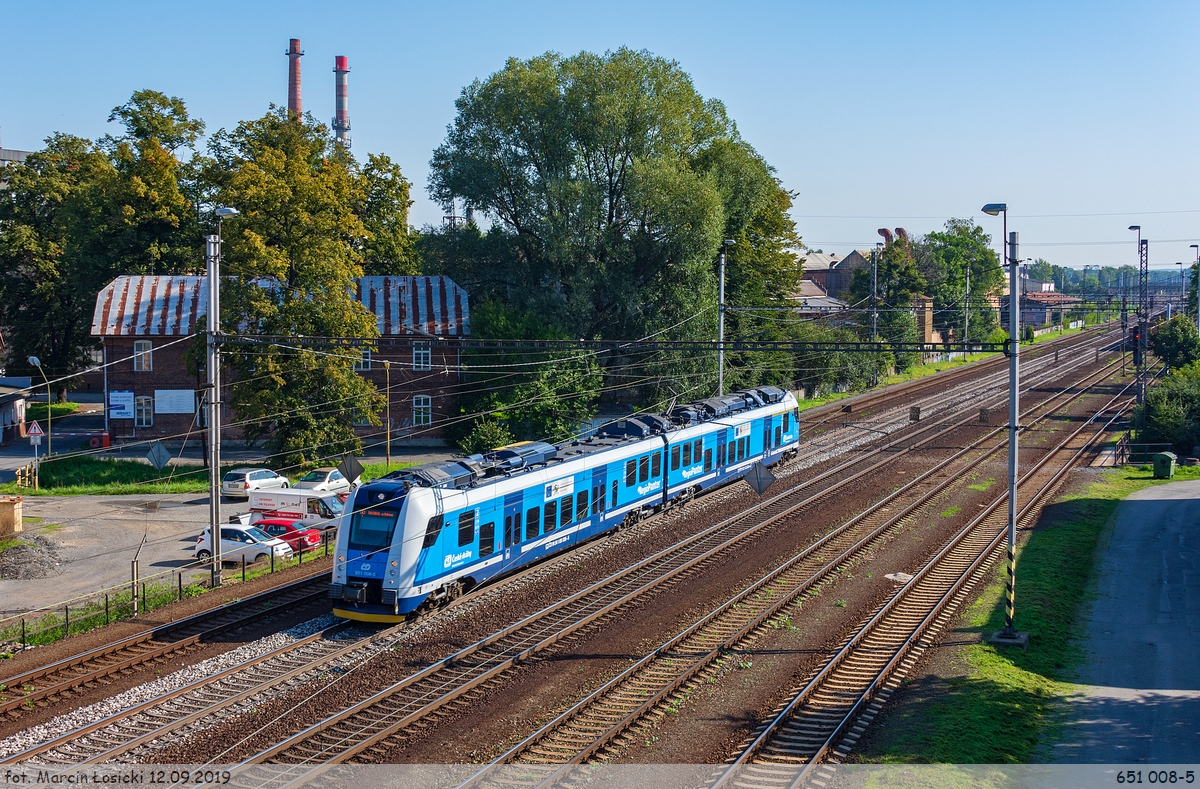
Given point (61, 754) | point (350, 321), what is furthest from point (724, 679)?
point (350, 321)

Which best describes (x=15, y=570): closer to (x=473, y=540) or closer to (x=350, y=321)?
(x=473, y=540)

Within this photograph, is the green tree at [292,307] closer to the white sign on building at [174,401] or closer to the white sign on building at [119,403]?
the white sign on building at [174,401]

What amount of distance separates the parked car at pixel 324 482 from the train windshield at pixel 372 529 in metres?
15.7

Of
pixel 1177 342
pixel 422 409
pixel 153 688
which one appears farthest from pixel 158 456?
pixel 1177 342

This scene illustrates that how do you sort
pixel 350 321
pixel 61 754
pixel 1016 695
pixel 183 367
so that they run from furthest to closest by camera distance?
pixel 183 367 < pixel 350 321 < pixel 1016 695 < pixel 61 754

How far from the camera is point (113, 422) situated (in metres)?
45.0

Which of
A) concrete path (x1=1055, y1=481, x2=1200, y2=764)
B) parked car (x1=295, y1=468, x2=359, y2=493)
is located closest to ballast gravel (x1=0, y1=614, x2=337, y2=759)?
concrete path (x1=1055, y1=481, x2=1200, y2=764)

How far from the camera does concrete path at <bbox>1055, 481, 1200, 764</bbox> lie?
44.4 ft

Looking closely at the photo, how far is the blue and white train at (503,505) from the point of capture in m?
18.1

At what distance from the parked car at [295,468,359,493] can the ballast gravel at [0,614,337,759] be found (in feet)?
49.4

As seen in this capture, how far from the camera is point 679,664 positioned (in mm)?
16578

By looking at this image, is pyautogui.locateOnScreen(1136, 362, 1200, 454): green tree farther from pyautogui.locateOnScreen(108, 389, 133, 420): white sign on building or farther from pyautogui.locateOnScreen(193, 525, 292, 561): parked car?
pyautogui.locateOnScreen(108, 389, 133, 420): white sign on building

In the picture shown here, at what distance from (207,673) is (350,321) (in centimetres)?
2160

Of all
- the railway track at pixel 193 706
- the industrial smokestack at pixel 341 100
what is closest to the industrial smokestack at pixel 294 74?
the industrial smokestack at pixel 341 100
